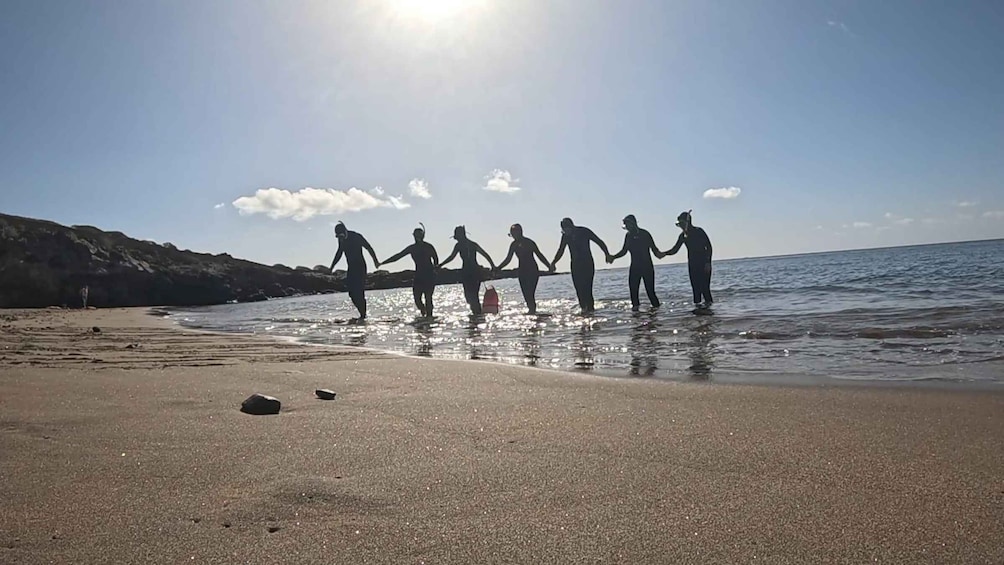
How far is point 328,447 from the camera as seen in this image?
2.42m

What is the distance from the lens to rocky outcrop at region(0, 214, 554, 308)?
77.8ft

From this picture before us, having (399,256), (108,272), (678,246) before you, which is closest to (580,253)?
(678,246)

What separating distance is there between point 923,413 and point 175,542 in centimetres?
319

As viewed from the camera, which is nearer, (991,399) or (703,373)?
(991,399)

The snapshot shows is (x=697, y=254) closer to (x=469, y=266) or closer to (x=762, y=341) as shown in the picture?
(x=469, y=266)

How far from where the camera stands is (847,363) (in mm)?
4828

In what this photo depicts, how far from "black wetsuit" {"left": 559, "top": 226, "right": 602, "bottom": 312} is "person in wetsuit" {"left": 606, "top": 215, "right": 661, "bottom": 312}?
56 cm

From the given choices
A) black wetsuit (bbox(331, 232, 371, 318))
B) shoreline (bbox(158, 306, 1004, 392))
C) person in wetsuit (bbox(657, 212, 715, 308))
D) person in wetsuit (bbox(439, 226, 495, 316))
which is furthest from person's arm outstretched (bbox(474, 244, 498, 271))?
shoreline (bbox(158, 306, 1004, 392))

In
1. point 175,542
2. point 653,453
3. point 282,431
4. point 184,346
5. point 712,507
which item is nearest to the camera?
point 175,542

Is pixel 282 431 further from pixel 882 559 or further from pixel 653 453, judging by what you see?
pixel 882 559

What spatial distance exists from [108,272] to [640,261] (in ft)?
81.5

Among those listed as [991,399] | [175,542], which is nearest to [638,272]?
[991,399]

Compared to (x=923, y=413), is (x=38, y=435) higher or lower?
higher

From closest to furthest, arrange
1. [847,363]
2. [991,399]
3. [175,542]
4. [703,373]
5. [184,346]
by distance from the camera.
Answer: [175,542]
[991,399]
[703,373]
[847,363]
[184,346]
